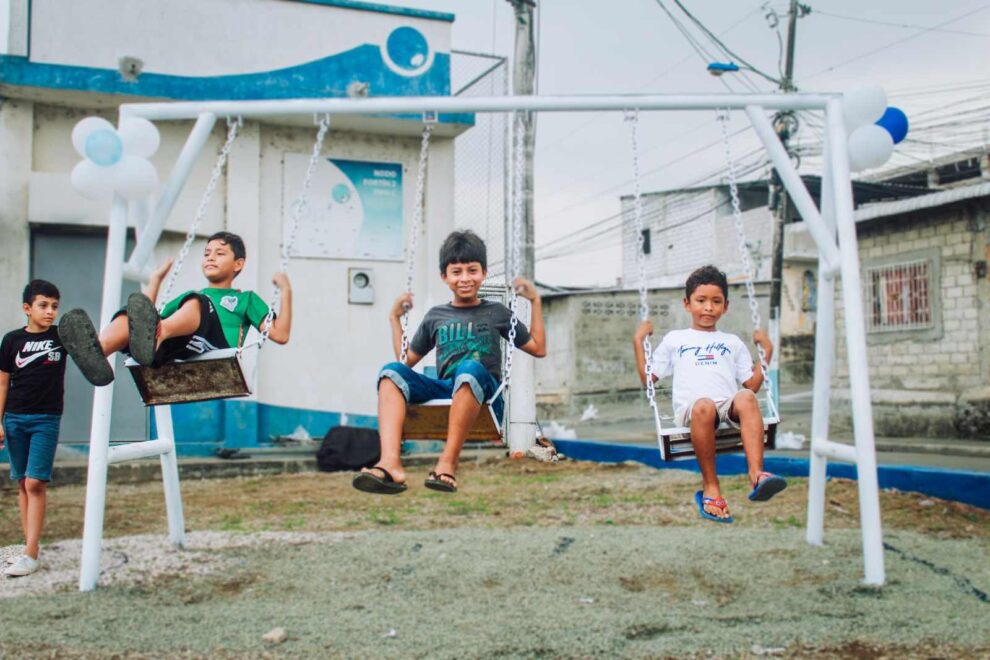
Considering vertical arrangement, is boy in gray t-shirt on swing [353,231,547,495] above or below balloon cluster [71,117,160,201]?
below

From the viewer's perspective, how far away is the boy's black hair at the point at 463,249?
5.08m

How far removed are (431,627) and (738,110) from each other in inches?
140

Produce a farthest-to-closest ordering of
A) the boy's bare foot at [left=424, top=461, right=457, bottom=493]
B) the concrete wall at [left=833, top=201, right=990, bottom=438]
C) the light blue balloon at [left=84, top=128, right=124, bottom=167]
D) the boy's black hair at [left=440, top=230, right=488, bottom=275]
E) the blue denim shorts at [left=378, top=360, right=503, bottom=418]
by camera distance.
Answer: the concrete wall at [left=833, top=201, right=990, bottom=438], the light blue balloon at [left=84, top=128, right=124, bottom=167], the boy's black hair at [left=440, top=230, right=488, bottom=275], the blue denim shorts at [left=378, top=360, right=503, bottom=418], the boy's bare foot at [left=424, top=461, right=457, bottom=493]

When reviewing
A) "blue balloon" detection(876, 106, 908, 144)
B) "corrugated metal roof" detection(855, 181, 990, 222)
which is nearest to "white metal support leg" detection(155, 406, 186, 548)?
"blue balloon" detection(876, 106, 908, 144)

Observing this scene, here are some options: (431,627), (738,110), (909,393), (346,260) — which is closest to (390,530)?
(431,627)

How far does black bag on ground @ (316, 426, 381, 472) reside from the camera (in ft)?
37.4

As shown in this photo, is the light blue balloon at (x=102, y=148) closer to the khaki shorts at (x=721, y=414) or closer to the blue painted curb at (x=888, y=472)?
the khaki shorts at (x=721, y=414)

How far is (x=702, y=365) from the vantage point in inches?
197

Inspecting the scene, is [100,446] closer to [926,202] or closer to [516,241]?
[516,241]

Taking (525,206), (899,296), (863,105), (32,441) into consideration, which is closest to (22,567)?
(32,441)

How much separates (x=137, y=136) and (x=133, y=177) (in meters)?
0.28

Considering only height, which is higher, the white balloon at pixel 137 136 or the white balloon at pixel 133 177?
the white balloon at pixel 137 136

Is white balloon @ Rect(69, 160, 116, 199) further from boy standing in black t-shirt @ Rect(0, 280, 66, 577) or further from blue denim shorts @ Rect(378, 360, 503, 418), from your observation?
blue denim shorts @ Rect(378, 360, 503, 418)

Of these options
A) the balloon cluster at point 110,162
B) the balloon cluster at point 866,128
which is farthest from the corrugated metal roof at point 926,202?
the balloon cluster at point 110,162
